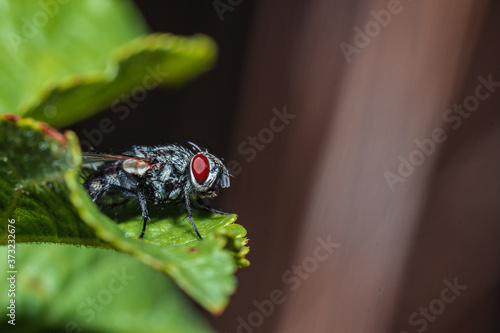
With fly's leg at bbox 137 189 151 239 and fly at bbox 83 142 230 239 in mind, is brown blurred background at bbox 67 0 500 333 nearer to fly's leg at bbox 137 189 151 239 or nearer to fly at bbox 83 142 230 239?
fly at bbox 83 142 230 239

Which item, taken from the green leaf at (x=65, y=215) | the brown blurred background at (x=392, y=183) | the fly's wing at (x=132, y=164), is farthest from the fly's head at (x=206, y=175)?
the brown blurred background at (x=392, y=183)

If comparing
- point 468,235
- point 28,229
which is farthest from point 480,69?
point 28,229

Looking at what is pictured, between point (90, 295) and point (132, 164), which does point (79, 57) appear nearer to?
Answer: point (132, 164)

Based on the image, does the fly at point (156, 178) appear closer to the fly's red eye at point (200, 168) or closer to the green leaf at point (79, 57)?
the fly's red eye at point (200, 168)

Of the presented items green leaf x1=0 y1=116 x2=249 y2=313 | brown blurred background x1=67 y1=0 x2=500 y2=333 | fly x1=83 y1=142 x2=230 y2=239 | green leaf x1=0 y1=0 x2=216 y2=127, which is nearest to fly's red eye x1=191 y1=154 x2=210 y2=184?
fly x1=83 y1=142 x2=230 y2=239

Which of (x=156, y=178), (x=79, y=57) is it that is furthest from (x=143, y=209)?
(x=79, y=57)

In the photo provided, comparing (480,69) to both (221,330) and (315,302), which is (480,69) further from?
(221,330)
